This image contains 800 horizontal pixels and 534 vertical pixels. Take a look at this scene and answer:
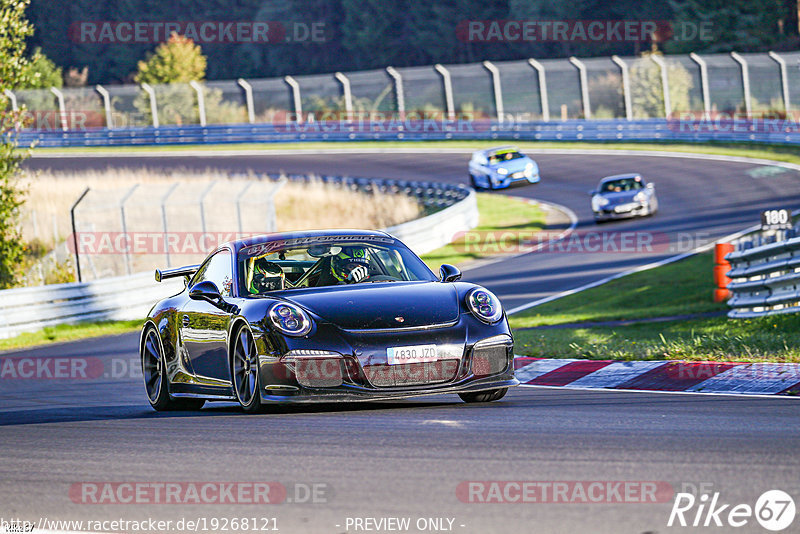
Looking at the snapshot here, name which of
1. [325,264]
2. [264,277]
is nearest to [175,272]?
[264,277]

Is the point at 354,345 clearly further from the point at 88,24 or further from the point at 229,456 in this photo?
the point at 88,24

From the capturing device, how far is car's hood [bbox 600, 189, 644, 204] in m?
30.4

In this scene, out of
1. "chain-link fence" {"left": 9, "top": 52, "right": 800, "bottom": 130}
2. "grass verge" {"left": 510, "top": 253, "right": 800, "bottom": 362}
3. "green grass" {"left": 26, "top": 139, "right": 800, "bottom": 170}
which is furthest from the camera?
"chain-link fence" {"left": 9, "top": 52, "right": 800, "bottom": 130}

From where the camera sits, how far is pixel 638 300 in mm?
17734

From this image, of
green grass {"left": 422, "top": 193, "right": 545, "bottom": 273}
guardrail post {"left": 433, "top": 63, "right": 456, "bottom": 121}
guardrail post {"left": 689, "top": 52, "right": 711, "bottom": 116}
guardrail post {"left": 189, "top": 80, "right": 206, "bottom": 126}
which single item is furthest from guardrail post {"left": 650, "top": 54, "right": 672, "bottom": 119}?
guardrail post {"left": 189, "top": 80, "right": 206, "bottom": 126}

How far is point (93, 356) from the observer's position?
1518 centimetres

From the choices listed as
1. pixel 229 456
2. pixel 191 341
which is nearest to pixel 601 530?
pixel 229 456

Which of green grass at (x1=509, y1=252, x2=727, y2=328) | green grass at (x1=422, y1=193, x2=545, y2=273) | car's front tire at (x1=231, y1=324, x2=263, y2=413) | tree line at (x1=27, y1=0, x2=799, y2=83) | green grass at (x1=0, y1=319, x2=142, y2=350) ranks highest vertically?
tree line at (x1=27, y1=0, x2=799, y2=83)

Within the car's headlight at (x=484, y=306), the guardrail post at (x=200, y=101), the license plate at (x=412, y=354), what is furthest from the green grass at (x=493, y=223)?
the guardrail post at (x=200, y=101)

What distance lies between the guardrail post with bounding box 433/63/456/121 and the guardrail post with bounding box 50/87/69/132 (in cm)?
1718

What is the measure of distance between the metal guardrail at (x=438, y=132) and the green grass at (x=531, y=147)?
315mm

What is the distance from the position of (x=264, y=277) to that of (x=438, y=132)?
4489cm

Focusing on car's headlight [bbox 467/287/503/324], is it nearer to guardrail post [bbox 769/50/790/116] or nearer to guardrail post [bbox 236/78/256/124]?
guardrail post [bbox 769/50/790/116]

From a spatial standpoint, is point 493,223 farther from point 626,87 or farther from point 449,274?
point 449,274
